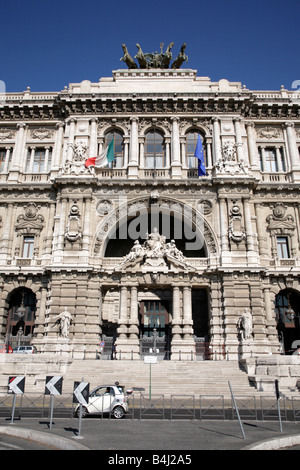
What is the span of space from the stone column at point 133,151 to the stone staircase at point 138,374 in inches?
588

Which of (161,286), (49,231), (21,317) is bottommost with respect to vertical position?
(21,317)

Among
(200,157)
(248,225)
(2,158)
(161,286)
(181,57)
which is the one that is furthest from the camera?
(181,57)

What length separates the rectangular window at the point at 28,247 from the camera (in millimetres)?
31281

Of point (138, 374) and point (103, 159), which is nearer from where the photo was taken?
point (138, 374)

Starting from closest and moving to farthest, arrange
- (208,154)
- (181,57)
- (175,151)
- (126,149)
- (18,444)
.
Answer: (18,444) → (175,151) → (208,154) → (126,149) → (181,57)

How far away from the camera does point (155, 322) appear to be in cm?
3181

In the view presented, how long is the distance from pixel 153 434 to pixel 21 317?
19.3 meters

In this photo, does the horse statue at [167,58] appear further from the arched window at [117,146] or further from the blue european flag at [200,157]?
the blue european flag at [200,157]

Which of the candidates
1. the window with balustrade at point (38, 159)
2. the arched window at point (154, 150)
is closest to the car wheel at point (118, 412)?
the arched window at point (154, 150)

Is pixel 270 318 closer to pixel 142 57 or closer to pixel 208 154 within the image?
pixel 208 154

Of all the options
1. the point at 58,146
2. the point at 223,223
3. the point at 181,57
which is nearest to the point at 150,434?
the point at 223,223

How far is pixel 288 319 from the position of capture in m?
29.8

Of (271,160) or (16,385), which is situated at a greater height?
(271,160)
